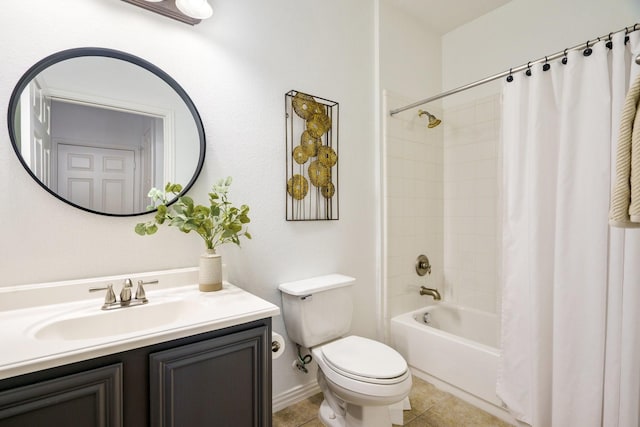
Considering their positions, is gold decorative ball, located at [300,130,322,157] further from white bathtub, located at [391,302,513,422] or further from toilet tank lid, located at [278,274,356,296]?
white bathtub, located at [391,302,513,422]

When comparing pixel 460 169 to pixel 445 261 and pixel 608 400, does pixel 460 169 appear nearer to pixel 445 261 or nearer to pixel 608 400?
pixel 445 261

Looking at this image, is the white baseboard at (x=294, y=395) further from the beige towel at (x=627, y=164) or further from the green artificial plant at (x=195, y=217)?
the beige towel at (x=627, y=164)

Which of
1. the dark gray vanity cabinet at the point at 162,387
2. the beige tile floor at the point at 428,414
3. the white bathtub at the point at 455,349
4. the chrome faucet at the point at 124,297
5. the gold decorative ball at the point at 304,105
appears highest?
the gold decorative ball at the point at 304,105

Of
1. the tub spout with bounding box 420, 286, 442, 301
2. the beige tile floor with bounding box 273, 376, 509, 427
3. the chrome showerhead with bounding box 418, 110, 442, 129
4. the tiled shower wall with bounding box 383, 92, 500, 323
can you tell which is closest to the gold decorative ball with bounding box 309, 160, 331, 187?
the tiled shower wall with bounding box 383, 92, 500, 323

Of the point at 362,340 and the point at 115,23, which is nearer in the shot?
the point at 115,23

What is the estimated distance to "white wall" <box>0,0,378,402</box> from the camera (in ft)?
3.73

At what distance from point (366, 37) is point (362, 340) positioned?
1986mm

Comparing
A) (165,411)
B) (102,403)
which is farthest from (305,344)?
(102,403)

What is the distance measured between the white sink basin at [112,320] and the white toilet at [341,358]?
59 centimetres

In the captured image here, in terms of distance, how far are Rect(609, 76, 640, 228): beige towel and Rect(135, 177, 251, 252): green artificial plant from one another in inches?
49.5

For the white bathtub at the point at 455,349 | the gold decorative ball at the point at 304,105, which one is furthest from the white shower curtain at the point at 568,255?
the gold decorative ball at the point at 304,105

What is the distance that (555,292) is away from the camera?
4.64 ft

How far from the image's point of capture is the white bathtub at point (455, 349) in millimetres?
1717

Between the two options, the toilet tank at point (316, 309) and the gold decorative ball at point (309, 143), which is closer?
the toilet tank at point (316, 309)
